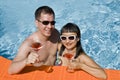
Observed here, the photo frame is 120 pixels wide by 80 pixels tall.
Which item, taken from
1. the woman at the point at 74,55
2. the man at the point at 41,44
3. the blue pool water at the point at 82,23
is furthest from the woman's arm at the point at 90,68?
the blue pool water at the point at 82,23

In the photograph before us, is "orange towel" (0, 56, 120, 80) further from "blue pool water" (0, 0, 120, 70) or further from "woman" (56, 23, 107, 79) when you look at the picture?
"blue pool water" (0, 0, 120, 70)

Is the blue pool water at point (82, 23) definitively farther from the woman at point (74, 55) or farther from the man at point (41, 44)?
the woman at point (74, 55)

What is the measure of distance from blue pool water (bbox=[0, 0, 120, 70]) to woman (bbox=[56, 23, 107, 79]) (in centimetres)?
297

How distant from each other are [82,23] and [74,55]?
439cm

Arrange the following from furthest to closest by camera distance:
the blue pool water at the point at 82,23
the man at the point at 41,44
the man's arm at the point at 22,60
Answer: the blue pool water at the point at 82,23
the man at the point at 41,44
the man's arm at the point at 22,60

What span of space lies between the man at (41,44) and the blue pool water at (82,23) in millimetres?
2773

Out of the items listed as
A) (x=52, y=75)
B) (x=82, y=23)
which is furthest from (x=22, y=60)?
(x=82, y=23)

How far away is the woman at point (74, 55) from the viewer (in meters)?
3.90

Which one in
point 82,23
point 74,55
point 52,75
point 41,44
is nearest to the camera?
point 52,75

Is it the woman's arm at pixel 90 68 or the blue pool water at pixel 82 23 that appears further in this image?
the blue pool water at pixel 82 23

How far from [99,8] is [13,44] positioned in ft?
9.24

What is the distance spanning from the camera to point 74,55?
4.23m

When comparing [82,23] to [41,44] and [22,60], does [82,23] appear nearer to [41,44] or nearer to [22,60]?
[41,44]

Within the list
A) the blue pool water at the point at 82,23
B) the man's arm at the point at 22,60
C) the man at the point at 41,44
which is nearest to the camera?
the man's arm at the point at 22,60
